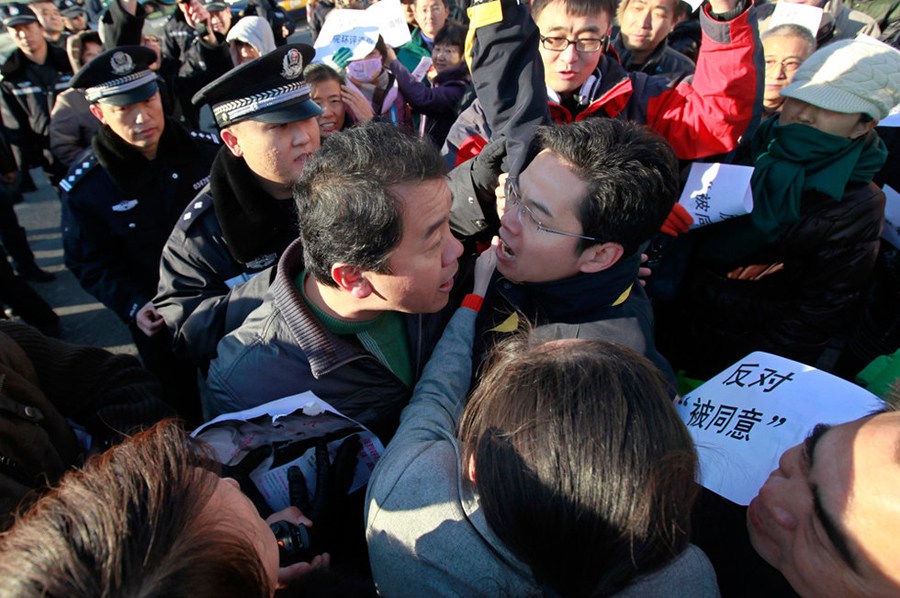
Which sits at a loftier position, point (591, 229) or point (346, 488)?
point (591, 229)

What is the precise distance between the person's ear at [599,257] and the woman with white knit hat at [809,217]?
86 centimetres

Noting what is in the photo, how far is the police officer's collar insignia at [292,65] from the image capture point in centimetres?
212

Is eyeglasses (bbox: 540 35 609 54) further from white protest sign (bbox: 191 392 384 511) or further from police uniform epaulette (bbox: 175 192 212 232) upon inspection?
white protest sign (bbox: 191 392 384 511)

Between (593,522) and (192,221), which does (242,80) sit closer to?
(192,221)

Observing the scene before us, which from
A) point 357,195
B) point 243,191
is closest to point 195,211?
point 243,191

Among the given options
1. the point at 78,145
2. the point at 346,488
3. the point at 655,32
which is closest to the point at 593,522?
the point at 346,488

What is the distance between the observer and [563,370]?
93 cm

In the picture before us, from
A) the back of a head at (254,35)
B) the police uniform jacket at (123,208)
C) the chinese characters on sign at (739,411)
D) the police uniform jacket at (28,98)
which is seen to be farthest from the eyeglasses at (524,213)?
the police uniform jacket at (28,98)

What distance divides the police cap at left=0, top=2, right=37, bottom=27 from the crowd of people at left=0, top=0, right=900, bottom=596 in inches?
134

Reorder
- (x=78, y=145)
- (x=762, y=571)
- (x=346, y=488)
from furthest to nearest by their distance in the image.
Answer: (x=78, y=145)
(x=346, y=488)
(x=762, y=571)

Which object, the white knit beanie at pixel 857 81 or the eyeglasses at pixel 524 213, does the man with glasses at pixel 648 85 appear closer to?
the white knit beanie at pixel 857 81

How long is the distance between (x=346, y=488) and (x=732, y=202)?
6.03ft

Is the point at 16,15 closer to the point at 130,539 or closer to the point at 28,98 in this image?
the point at 28,98

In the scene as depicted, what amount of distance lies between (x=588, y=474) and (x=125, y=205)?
2695mm
